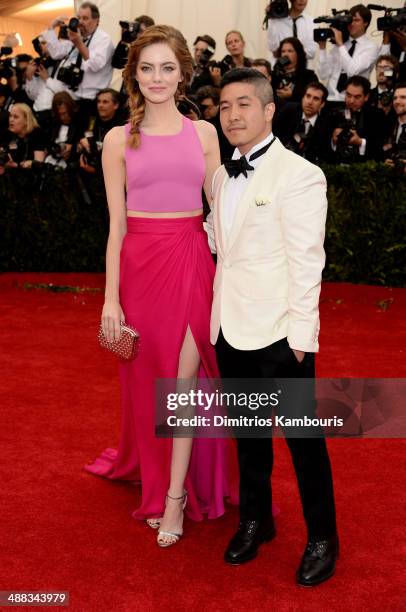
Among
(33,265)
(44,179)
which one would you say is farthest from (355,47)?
(33,265)

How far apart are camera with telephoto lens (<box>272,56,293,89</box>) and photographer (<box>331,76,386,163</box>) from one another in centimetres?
64

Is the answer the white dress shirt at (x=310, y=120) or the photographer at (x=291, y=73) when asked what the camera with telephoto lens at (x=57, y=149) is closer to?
the photographer at (x=291, y=73)

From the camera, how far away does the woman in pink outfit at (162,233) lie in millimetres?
2619

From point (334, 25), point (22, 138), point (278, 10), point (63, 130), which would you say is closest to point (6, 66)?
point (22, 138)

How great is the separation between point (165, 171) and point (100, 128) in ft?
16.4

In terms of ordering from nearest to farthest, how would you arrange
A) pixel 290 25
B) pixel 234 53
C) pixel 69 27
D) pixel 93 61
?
pixel 69 27 → pixel 93 61 → pixel 234 53 → pixel 290 25

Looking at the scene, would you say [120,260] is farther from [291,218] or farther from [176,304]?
[291,218]

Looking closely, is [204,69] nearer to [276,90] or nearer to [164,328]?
[276,90]

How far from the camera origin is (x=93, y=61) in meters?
7.83

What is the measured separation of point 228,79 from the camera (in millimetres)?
2250

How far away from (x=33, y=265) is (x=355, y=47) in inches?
146

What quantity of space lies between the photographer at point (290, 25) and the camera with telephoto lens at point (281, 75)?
2.49 ft

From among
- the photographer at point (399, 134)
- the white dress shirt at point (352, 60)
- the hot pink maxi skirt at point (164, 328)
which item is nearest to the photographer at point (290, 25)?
the white dress shirt at point (352, 60)

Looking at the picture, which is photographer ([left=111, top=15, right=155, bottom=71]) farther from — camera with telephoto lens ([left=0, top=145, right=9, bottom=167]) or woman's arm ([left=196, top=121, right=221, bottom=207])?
woman's arm ([left=196, top=121, right=221, bottom=207])
